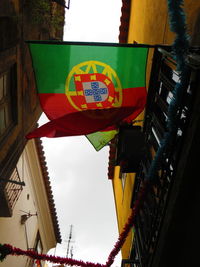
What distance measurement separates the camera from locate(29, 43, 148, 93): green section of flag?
526 centimetres

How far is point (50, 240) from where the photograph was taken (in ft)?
57.1

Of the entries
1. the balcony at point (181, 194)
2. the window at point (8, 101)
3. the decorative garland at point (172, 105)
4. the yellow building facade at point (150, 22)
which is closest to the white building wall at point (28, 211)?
the window at point (8, 101)

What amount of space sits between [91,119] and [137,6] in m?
6.16

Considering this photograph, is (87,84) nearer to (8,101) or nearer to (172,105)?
(172,105)

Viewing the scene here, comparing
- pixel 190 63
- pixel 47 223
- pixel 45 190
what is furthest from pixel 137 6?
pixel 47 223

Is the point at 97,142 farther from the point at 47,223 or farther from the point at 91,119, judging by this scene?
the point at 47,223

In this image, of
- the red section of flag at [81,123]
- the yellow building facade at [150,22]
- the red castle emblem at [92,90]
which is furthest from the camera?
the red castle emblem at [92,90]

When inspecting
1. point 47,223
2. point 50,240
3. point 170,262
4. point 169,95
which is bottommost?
point 50,240

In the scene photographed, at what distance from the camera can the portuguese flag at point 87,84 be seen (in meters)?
5.27

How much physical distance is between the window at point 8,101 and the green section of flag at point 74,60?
199cm

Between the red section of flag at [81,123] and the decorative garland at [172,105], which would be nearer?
the decorative garland at [172,105]

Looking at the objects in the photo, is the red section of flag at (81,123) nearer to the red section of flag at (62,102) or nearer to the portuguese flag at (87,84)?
the portuguese flag at (87,84)

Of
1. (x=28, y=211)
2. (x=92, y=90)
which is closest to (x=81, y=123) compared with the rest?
(x=92, y=90)

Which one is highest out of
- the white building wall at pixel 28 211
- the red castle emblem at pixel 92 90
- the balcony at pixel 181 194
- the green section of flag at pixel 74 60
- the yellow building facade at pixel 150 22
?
the yellow building facade at pixel 150 22
